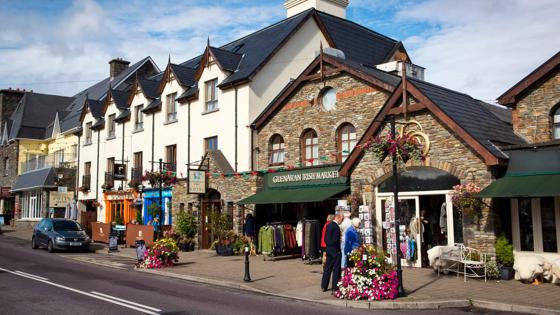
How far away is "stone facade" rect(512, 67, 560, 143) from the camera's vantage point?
1584 cm

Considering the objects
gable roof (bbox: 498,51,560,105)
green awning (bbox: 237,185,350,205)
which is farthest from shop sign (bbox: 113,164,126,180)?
gable roof (bbox: 498,51,560,105)

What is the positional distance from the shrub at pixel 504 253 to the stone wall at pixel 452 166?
16 centimetres

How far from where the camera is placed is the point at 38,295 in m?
11.5

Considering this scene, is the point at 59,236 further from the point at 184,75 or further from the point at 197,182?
the point at 184,75

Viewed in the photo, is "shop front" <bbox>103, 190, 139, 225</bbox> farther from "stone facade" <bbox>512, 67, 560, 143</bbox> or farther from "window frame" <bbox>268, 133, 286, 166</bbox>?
"stone facade" <bbox>512, 67, 560, 143</bbox>

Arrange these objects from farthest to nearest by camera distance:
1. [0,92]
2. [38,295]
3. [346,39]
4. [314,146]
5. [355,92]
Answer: [0,92], [346,39], [314,146], [355,92], [38,295]

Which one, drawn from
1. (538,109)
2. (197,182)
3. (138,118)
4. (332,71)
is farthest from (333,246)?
(138,118)

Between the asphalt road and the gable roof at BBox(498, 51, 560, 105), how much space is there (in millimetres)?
8634

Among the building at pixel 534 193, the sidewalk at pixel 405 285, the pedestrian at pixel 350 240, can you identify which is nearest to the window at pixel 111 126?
the sidewalk at pixel 405 285

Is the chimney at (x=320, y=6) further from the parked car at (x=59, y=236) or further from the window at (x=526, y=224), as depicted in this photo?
the window at (x=526, y=224)

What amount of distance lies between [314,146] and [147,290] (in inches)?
423

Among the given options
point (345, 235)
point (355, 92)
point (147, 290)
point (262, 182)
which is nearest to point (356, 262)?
point (345, 235)

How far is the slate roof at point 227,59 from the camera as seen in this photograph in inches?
1021

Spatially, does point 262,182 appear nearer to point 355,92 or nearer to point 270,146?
point 270,146
